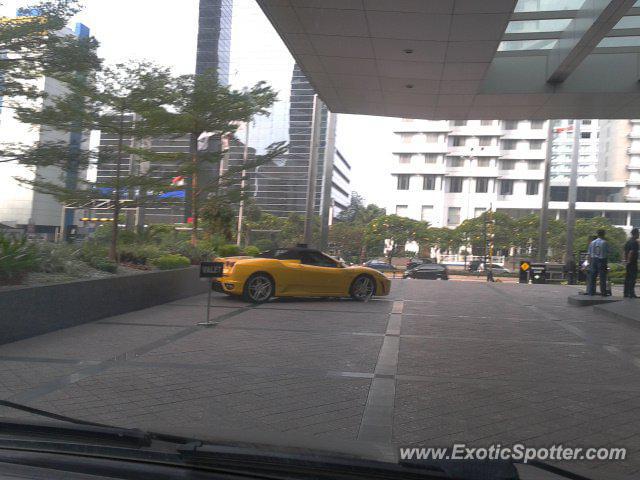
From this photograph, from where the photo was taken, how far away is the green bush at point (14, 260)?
27.8 feet

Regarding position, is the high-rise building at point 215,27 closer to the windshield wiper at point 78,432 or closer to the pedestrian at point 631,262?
the pedestrian at point 631,262

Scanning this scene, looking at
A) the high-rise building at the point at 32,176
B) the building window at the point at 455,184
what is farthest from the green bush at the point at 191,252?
the building window at the point at 455,184

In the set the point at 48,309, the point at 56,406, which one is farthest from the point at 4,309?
the point at 56,406

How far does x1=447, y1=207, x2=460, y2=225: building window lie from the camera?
60594 mm

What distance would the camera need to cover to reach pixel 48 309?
8.70m

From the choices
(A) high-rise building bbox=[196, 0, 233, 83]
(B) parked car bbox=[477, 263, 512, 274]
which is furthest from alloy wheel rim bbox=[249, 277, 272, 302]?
(B) parked car bbox=[477, 263, 512, 274]

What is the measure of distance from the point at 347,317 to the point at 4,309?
5908 millimetres

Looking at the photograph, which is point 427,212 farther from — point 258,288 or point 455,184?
point 258,288

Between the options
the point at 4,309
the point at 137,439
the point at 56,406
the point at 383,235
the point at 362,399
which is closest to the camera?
the point at 137,439

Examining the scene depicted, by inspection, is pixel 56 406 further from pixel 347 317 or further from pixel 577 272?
pixel 577 272

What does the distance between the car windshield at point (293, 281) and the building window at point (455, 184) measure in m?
38.8

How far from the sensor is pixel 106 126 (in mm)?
13430

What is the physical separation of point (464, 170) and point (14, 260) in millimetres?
59905

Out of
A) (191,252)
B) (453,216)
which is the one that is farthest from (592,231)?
(191,252)
